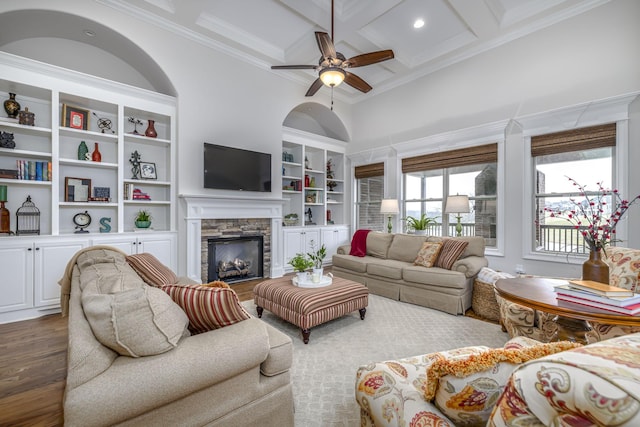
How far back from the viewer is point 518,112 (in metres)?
4.37

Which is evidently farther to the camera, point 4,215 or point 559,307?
point 4,215

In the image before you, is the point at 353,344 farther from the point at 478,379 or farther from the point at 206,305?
the point at 478,379

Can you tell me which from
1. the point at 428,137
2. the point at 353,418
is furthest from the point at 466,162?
the point at 353,418

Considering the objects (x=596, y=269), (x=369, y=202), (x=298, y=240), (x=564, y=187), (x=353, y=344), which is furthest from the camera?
Result: (x=369, y=202)

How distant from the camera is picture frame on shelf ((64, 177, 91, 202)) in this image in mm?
3739

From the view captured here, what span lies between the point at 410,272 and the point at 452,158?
2.49m

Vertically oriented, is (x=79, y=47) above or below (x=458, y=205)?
above

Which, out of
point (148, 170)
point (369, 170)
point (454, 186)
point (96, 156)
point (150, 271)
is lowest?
point (150, 271)

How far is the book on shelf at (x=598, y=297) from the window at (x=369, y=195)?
14.4 feet

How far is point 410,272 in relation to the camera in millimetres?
3797

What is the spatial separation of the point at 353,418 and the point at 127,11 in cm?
511

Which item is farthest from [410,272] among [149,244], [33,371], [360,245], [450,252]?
[33,371]

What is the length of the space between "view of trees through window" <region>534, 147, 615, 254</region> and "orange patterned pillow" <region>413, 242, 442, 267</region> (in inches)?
49.9

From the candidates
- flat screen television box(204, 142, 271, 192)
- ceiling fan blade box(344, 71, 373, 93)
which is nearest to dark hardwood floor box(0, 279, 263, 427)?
flat screen television box(204, 142, 271, 192)
